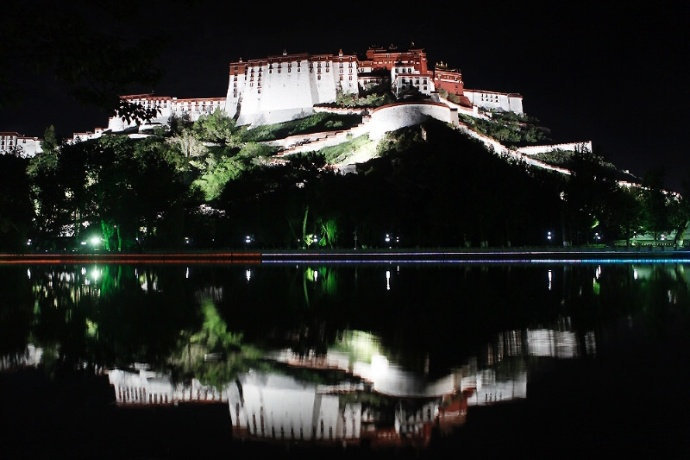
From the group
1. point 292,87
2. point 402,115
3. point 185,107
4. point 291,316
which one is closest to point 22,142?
point 185,107

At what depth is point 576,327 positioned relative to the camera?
12.1 meters

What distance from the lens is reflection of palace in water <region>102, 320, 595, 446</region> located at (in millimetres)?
6133

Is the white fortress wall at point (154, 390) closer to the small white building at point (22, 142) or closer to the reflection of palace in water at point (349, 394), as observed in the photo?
the reflection of palace in water at point (349, 394)

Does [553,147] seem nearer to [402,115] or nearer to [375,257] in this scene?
[402,115]

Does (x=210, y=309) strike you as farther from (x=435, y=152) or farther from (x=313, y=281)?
(x=435, y=152)

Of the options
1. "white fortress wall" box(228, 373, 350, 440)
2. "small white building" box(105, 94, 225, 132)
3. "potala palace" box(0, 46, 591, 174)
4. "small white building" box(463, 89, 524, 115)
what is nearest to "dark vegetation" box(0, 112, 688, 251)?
"potala palace" box(0, 46, 591, 174)

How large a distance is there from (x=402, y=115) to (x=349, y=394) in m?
81.0

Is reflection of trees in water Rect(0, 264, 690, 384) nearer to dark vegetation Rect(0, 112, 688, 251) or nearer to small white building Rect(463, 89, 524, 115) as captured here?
dark vegetation Rect(0, 112, 688, 251)

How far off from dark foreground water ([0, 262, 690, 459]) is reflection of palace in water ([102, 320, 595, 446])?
3cm

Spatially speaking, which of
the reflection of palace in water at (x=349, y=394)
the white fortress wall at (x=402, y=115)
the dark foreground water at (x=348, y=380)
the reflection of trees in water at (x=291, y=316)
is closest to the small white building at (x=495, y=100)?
the white fortress wall at (x=402, y=115)

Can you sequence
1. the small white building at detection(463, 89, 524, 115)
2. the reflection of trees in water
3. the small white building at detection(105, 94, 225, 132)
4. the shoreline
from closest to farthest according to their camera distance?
the reflection of trees in water < the shoreline < the small white building at detection(105, 94, 225, 132) < the small white building at detection(463, 89, 524, 115)

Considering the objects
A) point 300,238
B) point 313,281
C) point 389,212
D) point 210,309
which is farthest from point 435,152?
point 210,309

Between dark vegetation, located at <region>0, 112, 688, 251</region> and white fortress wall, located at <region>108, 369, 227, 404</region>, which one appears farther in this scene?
dark vegetation, located at <region>0, 112, 688, 251</region>

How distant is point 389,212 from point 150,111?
180 ft
